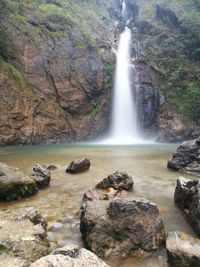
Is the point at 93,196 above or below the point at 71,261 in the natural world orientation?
below

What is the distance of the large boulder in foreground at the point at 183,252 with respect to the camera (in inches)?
143

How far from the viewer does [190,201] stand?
18.6 feet

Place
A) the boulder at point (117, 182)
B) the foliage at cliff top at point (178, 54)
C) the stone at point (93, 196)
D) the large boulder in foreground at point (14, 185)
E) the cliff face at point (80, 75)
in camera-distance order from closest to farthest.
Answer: the stone at point (93, 196), the large boulder in foreground at point (14, 185), the boulder at point (117, 182), the cliff face at point (80, 75), the foliage at cliff top at point (178, 54)

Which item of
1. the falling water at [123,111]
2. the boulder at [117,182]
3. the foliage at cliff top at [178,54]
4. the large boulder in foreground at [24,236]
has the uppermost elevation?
the foliage at cliff top at [178,54]

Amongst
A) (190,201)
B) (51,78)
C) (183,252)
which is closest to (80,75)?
(51,78)

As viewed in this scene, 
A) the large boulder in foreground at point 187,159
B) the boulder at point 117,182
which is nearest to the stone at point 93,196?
the boulder at point 117,182

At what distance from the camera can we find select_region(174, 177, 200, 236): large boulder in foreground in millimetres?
4996

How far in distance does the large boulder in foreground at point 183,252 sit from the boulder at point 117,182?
3.42 m

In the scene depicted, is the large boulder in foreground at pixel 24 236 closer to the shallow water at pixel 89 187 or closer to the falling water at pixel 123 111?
the shallow water at pixel 89 187

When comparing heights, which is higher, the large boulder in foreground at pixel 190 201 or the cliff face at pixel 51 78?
the cliff face at pixel 51 78

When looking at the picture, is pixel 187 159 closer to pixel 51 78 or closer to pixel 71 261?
pixel 71 261

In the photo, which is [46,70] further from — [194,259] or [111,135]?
[194,259]

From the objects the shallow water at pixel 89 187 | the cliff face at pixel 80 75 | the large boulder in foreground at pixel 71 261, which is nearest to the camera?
the large boulder in foreground at pixel 71 261

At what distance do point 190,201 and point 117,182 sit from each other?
245 cm
